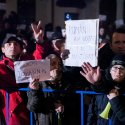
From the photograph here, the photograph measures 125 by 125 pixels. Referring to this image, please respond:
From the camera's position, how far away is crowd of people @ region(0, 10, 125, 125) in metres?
3.60

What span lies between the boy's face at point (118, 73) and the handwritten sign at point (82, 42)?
0.26 metres

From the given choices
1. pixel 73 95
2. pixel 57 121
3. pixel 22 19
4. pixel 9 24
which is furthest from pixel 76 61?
pixel 22 19

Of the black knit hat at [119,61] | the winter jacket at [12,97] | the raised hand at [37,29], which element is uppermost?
the raised hand at [37,29]

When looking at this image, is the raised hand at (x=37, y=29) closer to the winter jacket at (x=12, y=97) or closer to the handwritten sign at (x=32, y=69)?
the winter jacket at (x=12, y=97)

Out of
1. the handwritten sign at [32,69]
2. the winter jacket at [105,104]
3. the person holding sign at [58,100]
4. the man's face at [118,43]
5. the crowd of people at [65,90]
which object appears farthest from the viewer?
the man's face at [118,43]

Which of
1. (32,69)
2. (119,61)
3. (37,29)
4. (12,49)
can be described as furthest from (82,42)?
(12,49)

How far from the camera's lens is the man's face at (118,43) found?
4403 millimetres

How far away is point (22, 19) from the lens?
44.2ft

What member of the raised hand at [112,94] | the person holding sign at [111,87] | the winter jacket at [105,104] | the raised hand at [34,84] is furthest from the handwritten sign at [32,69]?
the raised hand at [112,94]

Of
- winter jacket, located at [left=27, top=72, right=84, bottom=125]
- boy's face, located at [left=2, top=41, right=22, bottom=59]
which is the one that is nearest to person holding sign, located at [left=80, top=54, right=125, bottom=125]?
winter jacket, located at [left=27, top=72, right=84, bottom=125]

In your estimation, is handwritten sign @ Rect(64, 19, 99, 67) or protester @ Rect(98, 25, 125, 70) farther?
protester @ Rect(98, 25, 125, 70)

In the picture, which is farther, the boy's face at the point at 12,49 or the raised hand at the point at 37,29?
the raised hand at the point at 37,29

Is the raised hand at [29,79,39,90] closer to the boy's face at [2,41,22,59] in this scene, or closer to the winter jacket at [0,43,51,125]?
the winter jacket at [0,43,51,125]

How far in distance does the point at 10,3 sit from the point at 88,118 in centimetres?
995
